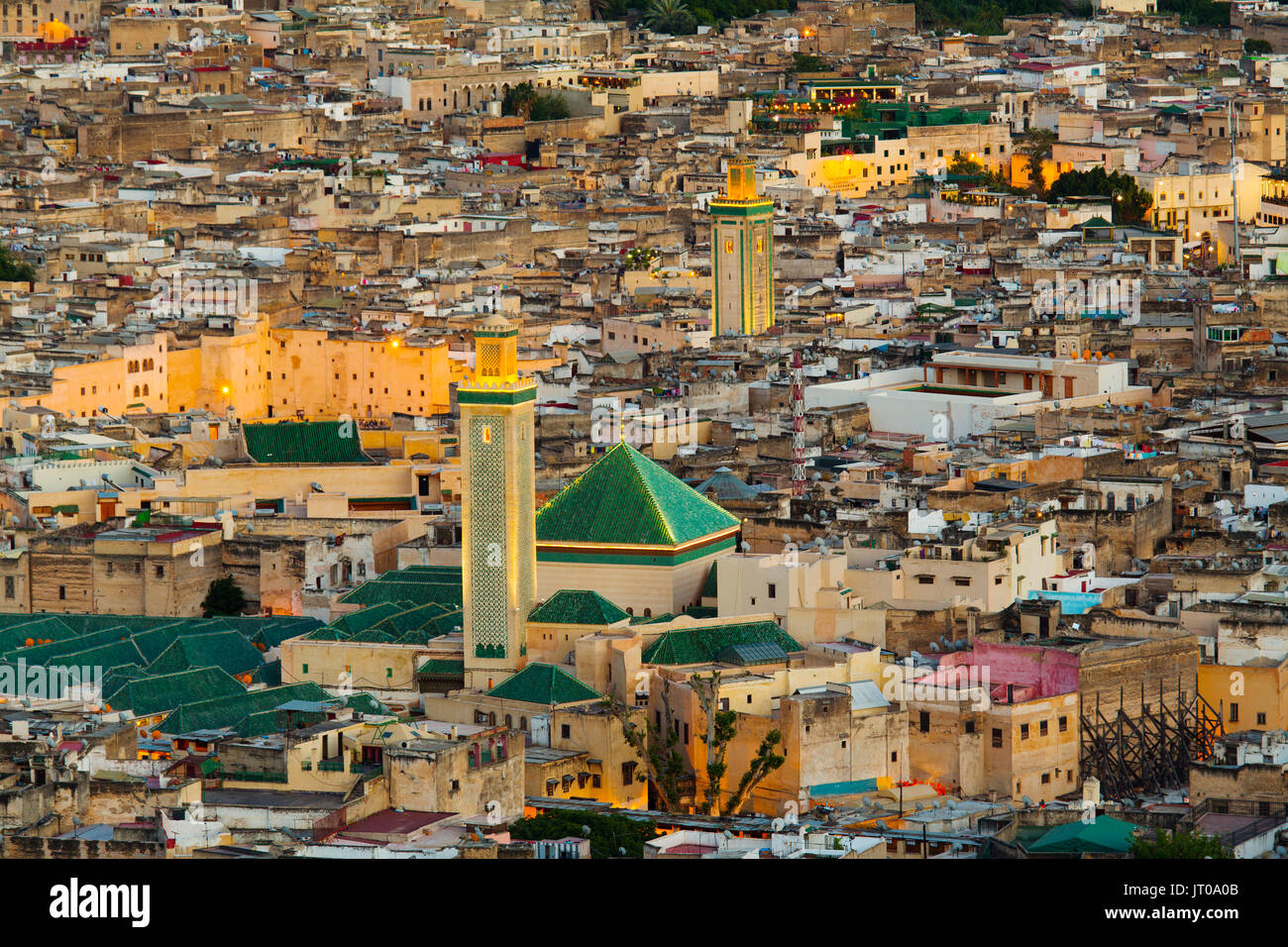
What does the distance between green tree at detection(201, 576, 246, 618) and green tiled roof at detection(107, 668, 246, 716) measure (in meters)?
4.85

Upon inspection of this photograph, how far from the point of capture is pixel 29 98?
276 ft

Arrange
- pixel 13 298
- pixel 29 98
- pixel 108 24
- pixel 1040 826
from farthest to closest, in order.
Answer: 1. pixel 108 24
2. pixel 29 98
3. pixel 13 298
4. pixel 1040 826

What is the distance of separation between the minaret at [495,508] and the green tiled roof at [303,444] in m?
10.2

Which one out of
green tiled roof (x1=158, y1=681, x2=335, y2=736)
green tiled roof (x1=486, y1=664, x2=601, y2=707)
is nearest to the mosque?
green tiled roof (x1=486, y1=664, x2=601, y2=707)

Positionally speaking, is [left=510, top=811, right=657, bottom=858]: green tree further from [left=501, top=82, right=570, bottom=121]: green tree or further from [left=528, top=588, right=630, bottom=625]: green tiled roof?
[left=501, top=82, right=570, bottom=121]: green tree

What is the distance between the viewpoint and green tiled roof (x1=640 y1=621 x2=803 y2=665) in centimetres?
3150

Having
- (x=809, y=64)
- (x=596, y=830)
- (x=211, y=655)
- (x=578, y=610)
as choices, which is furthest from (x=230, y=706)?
(x=809, y=64)

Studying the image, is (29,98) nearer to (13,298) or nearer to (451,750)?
(13,298)

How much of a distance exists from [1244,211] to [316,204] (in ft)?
61.8

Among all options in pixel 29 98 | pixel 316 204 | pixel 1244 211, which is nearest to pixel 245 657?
pixel 316 204

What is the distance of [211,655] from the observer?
34156 millimetres

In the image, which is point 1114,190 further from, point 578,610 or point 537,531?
point 578,610

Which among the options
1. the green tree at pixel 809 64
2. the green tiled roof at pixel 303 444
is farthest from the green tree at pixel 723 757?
the green tree at pixel 809 64

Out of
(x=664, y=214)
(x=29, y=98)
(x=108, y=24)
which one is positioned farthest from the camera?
(x=108, y=24)
